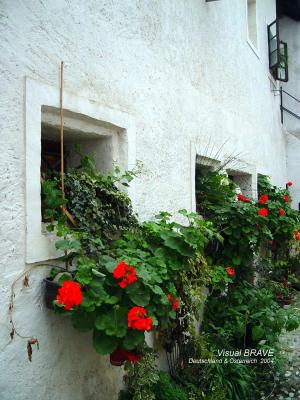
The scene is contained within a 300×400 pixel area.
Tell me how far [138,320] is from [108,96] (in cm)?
152

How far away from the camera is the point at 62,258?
79.7 inches

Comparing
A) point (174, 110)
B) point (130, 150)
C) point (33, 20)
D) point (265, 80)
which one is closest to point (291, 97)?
point (265, 80)

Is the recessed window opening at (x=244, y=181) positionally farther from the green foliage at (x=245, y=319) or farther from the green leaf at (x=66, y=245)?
the green leaf at (x=66, y=245)

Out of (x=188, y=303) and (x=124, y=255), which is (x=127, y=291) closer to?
(x=124, y=255)

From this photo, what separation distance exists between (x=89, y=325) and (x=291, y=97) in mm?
10461

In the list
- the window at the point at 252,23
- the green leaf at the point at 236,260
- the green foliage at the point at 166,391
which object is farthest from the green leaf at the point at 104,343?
the window at the point at 252,23

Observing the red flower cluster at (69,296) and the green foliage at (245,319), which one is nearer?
the red flower cluster at (69,296)

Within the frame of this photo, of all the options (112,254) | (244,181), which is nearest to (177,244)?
(112,254)

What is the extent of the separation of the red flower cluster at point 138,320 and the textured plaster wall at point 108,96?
0.54 metres

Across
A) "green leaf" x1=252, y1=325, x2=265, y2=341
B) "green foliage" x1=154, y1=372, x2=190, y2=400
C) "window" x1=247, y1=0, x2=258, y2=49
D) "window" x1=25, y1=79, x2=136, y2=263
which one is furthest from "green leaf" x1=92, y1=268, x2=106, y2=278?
"window" x1=247, y1=0, x2=258, y2=49

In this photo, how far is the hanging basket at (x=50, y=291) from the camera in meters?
1.92

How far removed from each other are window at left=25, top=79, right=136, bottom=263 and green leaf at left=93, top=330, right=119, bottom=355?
0.49 meters

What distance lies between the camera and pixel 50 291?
6.37ft

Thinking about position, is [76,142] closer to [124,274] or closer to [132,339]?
[124,274]
